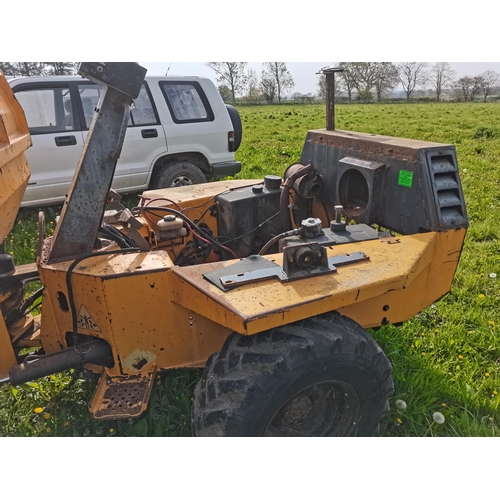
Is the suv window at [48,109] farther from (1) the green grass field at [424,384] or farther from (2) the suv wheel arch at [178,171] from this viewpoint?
(1) the green grass field at [424,384]

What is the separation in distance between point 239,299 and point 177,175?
15.7 feet

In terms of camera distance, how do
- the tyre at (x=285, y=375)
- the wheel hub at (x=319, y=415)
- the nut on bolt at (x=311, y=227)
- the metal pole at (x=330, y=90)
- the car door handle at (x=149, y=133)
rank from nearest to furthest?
the tyre at (x=285, y=375)
the wheel hub at (x=319, y=415)
the nut on bolt at (x=311, y=227)
the metal pole at (x=330, y=90)
the car door handle at (x=149, y=133)

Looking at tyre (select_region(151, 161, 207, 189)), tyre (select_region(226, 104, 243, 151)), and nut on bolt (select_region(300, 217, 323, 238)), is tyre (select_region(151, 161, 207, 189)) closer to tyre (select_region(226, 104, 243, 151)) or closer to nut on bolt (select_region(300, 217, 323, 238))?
tyre (select_region(226, 104, 243, 151))

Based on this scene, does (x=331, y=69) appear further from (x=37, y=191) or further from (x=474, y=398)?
(x=37, y=191)

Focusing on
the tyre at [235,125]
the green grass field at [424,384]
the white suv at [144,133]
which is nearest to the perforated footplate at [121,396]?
the green grass field at [424,384]

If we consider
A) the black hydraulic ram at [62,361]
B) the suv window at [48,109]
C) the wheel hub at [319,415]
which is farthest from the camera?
the suv window at [48,109]

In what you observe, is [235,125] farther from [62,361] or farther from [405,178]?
[62,361]

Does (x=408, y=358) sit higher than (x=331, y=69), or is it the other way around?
(x=331, y=69)

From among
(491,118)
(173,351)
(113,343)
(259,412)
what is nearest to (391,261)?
(259,412)

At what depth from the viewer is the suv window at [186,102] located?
6.20 metres

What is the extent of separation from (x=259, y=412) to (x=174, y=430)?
0.89 m

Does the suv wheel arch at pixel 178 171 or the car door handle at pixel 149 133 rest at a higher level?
the car door handle at pixel 149 133

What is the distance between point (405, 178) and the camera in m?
2.54

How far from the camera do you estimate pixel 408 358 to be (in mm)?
3066
